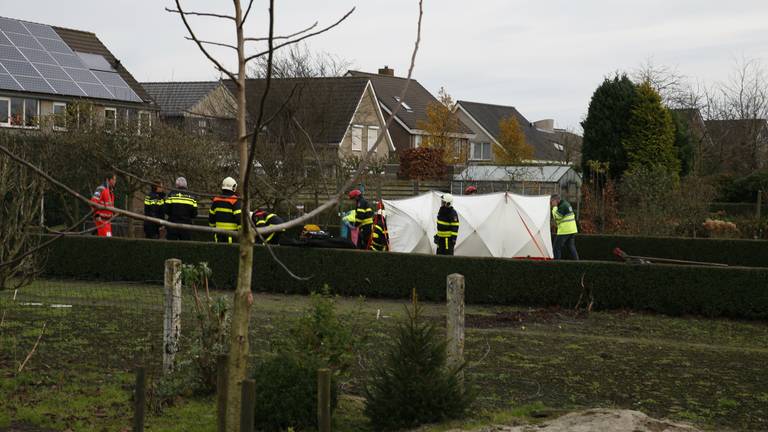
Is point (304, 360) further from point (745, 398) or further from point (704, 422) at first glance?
point (745, 398)

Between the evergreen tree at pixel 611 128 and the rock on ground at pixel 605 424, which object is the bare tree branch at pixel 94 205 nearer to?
the rock on ground at pixel 605 424

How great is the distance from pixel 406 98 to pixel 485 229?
4200 cm

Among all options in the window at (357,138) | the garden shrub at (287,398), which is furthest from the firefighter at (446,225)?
the window at (357,138)

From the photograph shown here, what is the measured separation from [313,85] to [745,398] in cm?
3104

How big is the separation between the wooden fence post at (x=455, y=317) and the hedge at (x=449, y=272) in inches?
322

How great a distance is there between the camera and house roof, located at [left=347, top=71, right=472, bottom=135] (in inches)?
2413

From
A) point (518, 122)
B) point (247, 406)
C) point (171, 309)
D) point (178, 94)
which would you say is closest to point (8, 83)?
point (178, 94)

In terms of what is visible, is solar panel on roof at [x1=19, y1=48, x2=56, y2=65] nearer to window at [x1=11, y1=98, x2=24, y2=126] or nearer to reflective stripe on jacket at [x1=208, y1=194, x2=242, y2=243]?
window at [x1=11, y1=98, x2=24, y2=126]

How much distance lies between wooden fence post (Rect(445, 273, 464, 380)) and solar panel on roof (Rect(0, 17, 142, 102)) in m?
34.7

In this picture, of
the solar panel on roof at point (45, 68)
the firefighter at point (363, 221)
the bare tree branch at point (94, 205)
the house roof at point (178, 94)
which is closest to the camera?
the bare tree branch at point (94, 205)

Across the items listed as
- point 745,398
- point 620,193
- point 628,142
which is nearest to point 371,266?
point 745,398

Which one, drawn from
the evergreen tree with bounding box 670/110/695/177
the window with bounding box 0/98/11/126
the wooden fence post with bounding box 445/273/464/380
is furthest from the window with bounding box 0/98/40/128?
the wooden fence post with bounding box 445/273/464/380

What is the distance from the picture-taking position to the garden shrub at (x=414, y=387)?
7430mm

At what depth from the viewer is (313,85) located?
3888cm
